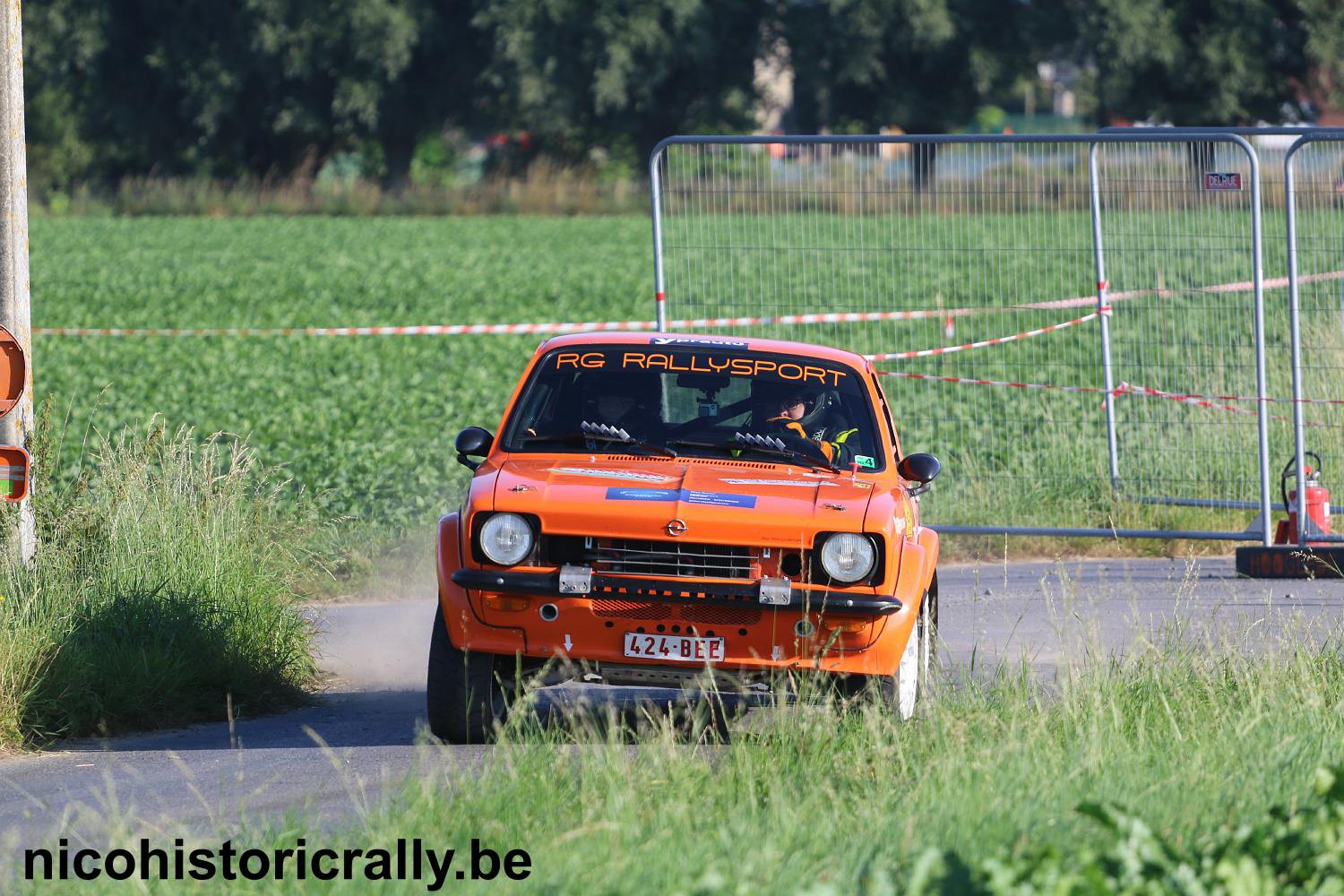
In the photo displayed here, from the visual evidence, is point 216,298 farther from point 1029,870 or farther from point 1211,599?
point 1029,870

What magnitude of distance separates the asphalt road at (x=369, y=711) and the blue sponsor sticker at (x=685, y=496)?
1.00 m

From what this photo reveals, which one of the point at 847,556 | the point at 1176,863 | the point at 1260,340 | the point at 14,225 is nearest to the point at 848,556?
the point at 847,556

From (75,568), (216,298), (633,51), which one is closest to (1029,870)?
(75,568)

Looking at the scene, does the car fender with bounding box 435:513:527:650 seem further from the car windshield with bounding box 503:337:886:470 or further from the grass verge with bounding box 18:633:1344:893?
the car windshield with bounding box 503:337:886:470

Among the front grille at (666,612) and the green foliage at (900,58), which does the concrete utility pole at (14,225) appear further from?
the green foliage at (900,58)

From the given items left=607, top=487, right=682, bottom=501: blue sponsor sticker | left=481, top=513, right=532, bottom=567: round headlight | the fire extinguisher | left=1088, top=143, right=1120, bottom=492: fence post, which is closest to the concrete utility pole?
left=481, top=513, right=532, bottom=567: round headlight

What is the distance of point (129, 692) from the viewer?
815 centimetres

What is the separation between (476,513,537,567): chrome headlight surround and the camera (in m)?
7.24

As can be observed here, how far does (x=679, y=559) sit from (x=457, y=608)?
3.07 feet

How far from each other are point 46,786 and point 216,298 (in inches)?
1097

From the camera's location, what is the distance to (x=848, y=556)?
7.15 m

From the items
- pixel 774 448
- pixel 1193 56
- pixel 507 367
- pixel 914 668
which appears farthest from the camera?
pixel 1193 56

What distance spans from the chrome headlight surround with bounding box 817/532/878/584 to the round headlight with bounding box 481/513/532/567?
118 cm

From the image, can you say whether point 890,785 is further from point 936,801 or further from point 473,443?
point 473,443
